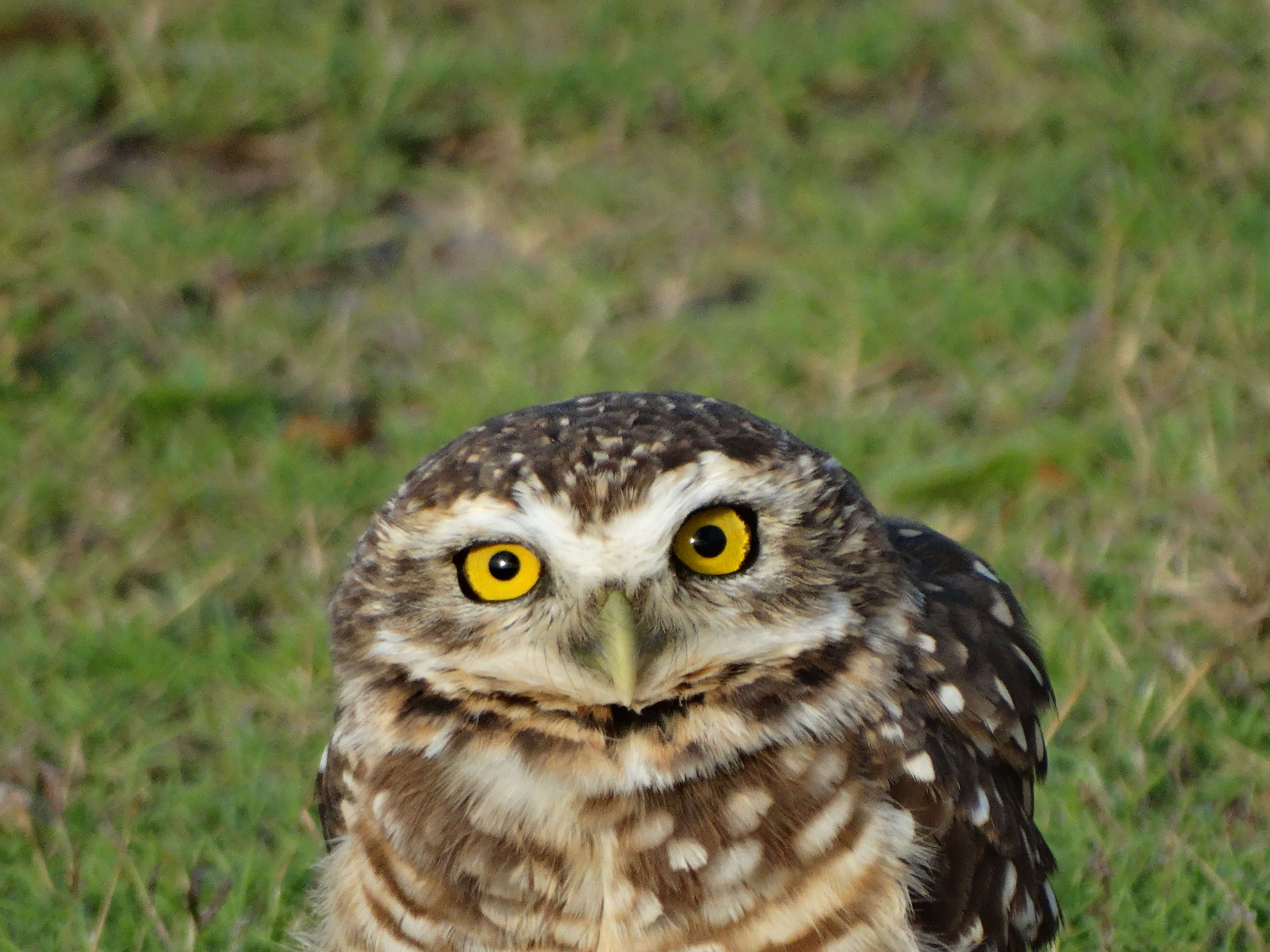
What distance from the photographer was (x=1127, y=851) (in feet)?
9.71

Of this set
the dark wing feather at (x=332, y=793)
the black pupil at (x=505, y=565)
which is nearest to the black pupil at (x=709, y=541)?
the black pupil at (x=505, y=565)

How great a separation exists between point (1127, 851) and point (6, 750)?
214cm

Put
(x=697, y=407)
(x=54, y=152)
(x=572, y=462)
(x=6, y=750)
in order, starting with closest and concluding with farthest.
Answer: (x=572, y=462), (x=697, y=407), (x=6, y=750), (x=54, y=152)

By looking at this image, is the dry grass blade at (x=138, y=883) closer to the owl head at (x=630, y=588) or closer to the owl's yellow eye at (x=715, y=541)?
the owl head at (x=630, y=588)

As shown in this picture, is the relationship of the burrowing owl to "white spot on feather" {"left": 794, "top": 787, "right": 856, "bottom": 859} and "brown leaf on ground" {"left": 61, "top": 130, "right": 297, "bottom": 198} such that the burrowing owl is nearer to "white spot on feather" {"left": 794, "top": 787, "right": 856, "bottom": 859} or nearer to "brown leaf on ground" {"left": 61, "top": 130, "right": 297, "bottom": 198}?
"white spot on feather" {"left": 794, "top": 787, "right": 856, "bottom": 859}

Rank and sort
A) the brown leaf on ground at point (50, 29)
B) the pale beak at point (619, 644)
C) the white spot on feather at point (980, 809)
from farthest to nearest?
the brown leaf on ground at point (50, 29) < the white spot on feather at point (980, 809) < the pale beak at point (619, 644)

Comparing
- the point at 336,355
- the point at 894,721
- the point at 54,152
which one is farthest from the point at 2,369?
the point at 894,721

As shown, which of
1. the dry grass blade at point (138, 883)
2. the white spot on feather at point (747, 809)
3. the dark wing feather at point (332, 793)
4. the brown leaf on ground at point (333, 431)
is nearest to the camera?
the white spot on feather at point (747, 809)

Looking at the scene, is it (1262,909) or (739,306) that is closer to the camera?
(1262,909)

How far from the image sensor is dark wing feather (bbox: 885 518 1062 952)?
2.36 meters

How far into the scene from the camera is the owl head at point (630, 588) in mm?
2207

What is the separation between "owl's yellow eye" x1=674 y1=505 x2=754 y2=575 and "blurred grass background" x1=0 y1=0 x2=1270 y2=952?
1.07 metres

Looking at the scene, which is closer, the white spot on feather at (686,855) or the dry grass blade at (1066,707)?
the white spot on feather at (686,855)

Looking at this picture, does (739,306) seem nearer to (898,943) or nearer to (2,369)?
(2,369)
